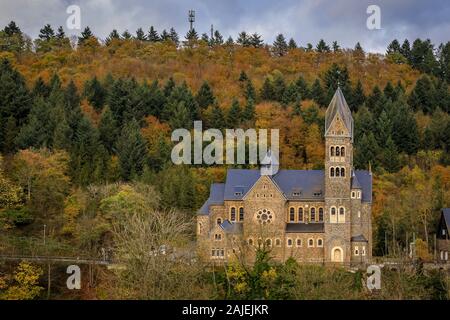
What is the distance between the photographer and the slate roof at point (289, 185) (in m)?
71.1

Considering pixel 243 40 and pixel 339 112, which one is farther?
pixel 243 40

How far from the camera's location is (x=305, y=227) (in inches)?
2776

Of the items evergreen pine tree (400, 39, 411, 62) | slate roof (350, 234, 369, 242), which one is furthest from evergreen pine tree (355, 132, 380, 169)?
evergreen pine tree (400, 39, 411, 62)

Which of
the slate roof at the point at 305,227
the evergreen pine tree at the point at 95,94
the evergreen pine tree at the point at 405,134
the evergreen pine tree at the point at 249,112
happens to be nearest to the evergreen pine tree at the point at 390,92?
the evergreen pine tree at the point at 405,134

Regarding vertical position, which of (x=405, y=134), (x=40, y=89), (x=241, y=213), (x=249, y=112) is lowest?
(x=241, y=213)

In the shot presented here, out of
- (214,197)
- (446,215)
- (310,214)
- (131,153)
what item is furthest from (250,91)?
(446,215)

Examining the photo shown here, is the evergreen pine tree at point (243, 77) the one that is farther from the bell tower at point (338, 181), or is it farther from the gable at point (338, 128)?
the gable at point (338, 128)

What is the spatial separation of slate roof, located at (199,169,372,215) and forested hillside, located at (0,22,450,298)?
179 inches

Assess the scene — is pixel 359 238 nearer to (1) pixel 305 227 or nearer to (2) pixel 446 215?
(1) pixel 305 227

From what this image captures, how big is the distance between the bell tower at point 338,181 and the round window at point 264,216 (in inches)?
176

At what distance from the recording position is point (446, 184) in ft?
283

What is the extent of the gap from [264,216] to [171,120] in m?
27.3

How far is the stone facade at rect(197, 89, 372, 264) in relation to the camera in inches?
2714

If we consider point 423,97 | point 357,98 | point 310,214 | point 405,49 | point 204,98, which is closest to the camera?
point 310,214
